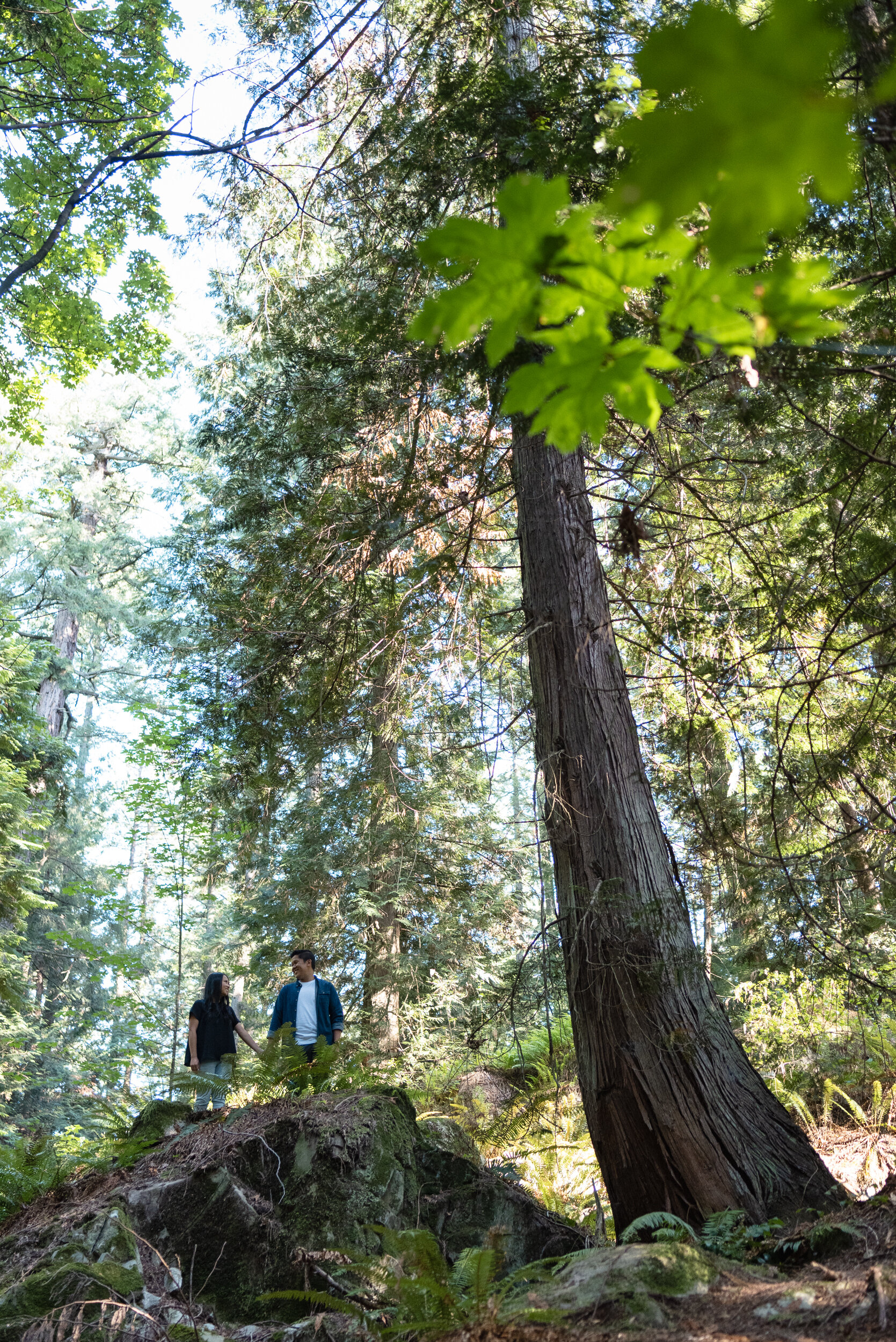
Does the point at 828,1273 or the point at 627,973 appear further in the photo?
the point at 627,973

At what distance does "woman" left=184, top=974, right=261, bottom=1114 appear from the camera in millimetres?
6352

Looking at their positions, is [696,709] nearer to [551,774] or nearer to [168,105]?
[551,774]

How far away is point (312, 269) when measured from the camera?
820 centimetres

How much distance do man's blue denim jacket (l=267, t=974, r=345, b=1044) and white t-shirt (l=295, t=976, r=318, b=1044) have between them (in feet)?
0.06

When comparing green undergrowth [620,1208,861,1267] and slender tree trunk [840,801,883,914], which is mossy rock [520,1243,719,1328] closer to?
green undergrowth [620,1208,861,1267]

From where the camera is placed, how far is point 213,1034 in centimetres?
646

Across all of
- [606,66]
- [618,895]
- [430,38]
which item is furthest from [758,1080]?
[430,38]

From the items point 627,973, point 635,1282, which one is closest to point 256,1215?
point 627,973

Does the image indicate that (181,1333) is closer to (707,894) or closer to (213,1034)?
(707,894)

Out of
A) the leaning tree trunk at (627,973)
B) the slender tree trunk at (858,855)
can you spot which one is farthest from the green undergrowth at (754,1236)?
the slender tree trunk at (858,855)

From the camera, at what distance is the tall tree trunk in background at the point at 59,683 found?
62.6ft

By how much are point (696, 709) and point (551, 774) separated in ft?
3.69

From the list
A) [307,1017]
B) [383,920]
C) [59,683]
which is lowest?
[307,1017]

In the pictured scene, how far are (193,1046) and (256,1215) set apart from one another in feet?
9.24
